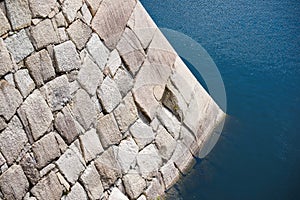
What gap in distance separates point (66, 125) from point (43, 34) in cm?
45

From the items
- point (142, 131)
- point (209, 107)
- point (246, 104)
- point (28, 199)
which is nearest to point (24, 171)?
→ point (28, 199)

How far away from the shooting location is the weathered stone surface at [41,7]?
1953 mm

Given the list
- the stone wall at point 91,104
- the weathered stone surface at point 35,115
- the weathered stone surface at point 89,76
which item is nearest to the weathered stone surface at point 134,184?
the stone wall at point 91,104

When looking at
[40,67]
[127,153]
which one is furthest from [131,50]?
[40,67]

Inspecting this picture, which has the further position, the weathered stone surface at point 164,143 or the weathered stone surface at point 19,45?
the weathered stone surface at point 164,143

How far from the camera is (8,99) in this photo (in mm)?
1872

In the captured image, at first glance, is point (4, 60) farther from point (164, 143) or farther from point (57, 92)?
point (164, 143)

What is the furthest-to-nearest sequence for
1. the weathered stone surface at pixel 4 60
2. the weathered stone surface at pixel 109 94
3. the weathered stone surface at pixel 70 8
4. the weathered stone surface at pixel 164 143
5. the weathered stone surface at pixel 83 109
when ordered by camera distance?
the weathered stone surface at pixel 164 143 → the weathered stone surface at pixel 109 94 → the weathered stone surface at pixel 83 109 → the weathered stone surface at pixel 70 8 → the weathered stone surface at pixel 4 60

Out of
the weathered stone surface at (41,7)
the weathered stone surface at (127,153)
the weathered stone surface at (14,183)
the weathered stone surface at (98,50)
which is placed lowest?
the weathered stone surface at (127,153)

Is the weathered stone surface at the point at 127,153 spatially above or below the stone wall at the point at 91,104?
below

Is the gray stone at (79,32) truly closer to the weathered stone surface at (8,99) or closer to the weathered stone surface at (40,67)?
the weathered stone surface at (40,67)

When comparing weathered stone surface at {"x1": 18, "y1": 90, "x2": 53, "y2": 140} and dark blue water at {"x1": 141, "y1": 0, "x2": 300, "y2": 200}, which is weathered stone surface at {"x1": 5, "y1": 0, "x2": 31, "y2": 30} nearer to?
weathered stone surface at {"x1": 18, "y1": 90, "x2": 53, "y2": 140}

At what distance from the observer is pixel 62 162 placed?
2180 millimetres

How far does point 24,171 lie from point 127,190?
2.46 ft
